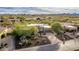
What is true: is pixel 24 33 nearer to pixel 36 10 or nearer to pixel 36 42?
pixel 36 42

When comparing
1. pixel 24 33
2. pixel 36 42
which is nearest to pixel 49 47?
pixel 36 42

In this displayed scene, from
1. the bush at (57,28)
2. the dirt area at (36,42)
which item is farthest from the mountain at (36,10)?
the dirt area at (36,42)

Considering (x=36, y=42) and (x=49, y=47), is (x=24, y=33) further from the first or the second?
(x=49, y=47)

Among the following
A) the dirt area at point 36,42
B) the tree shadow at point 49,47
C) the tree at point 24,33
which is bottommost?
the tree shadow at point 49,47

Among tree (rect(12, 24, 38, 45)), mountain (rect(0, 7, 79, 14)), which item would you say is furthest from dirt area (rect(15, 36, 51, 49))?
mountain (rect(0, 7, 79, 14))

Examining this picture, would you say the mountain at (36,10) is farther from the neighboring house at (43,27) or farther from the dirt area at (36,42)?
the dirt area at (36,42)

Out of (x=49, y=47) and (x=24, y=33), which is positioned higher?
(x=24, y=33)

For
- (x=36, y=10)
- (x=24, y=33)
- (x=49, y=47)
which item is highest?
(x=36, y=10)

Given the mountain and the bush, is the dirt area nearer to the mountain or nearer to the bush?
the bush
